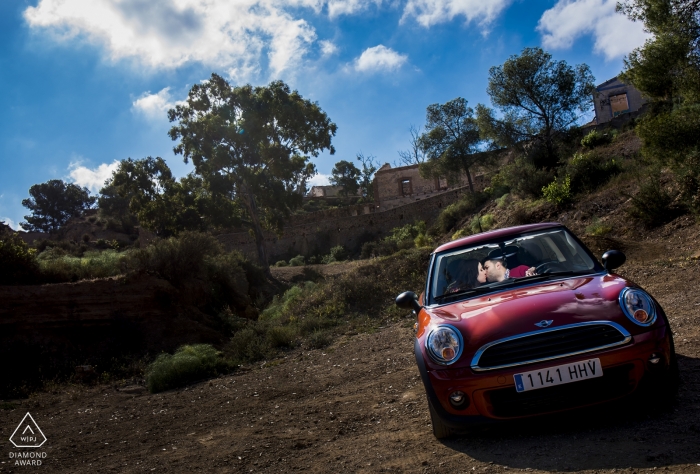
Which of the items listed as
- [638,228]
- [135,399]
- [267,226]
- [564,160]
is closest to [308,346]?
[135,399]

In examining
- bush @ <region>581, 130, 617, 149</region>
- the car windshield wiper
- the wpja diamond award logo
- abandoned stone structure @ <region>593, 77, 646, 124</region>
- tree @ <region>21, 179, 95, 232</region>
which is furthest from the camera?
tree @ <region>21, 179, 95, 232</region>

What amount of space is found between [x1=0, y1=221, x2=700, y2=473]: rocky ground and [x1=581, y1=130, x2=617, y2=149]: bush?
2068cm

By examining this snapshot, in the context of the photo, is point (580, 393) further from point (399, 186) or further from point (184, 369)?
point (399, 186)

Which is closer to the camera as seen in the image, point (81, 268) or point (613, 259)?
point (613, 259)

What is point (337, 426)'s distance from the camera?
18.3 feet

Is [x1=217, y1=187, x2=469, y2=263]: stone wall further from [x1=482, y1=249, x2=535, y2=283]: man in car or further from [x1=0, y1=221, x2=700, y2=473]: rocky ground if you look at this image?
[x1=482, y1=249, x2=535, y2=283]: man in car

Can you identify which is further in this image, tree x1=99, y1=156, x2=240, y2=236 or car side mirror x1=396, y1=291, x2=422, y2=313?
tree x1=99, y1=156, x2=240, y2=236

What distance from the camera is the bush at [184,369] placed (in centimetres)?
1015

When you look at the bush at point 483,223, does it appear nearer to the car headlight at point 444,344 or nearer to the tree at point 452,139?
the tree at point 452,139

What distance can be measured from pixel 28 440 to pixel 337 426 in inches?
170

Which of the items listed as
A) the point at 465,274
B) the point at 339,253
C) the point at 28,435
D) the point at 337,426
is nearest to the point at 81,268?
the point at 28,435

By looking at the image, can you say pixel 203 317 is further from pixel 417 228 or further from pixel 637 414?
pixel 417 228

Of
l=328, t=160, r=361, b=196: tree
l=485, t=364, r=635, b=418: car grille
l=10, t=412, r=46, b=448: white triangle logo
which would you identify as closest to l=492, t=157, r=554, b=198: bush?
l=10, t=412, r=46, b=448: white triangle logo

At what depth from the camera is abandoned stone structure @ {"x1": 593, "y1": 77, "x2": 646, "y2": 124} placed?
43.8 meters
